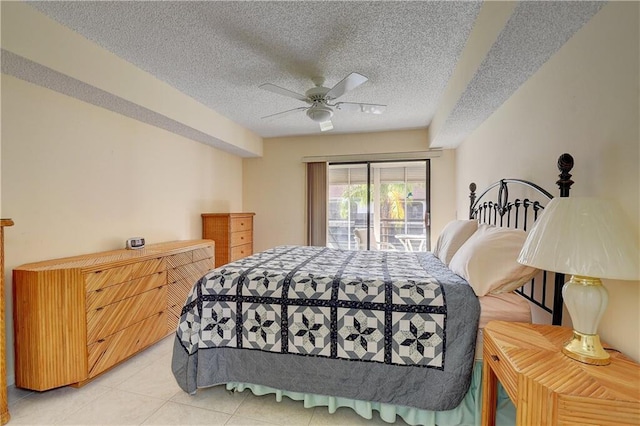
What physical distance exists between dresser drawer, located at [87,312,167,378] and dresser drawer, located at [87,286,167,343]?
4 cm

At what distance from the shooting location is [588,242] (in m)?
0.99

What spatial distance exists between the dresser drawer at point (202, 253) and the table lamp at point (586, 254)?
3.00m

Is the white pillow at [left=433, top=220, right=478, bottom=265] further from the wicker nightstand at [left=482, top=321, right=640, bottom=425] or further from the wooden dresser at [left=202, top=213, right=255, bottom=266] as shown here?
the wooden dresser at [left=202, top=213, right=255, bottom=266]

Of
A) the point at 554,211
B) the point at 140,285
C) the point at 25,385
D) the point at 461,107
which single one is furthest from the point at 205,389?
the point at 461,107

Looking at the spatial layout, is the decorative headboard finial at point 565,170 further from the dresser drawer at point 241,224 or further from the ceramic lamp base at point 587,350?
the dresser drawer at point 241,224

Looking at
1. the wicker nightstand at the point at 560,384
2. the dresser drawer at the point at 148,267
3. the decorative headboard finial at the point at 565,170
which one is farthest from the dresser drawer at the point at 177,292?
the decorative headboard finial at the point at 565,170

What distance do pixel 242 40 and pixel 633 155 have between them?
227 centimetres

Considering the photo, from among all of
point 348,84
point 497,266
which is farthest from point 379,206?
point 497,266

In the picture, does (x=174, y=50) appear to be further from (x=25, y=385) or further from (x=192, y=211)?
(x=25, y=385)

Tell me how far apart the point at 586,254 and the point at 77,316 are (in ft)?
9.23

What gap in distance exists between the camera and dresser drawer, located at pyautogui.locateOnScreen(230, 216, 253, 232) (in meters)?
4.12

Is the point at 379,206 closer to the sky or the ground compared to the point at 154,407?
closer to the sky

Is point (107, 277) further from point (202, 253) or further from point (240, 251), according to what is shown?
point (240, 251)

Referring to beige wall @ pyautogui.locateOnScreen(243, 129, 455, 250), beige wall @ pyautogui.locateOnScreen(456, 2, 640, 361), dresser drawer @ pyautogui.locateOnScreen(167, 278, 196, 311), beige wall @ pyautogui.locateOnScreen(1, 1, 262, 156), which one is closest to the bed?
beige wall @ pyautogui.locateOnScreen(456, 2, 640, 361)
